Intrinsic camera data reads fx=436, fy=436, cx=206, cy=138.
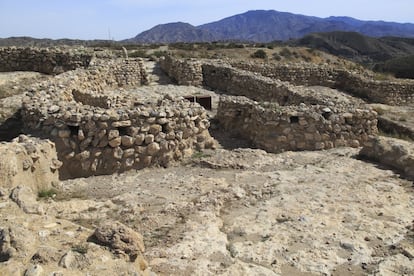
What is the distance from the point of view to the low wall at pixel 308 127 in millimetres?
9797

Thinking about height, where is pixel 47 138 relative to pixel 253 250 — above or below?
above

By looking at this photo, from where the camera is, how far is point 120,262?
3949 millimetres

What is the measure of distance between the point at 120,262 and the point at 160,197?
2541 millimetres

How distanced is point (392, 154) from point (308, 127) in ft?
6.57

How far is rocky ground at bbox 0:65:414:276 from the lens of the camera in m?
4.08

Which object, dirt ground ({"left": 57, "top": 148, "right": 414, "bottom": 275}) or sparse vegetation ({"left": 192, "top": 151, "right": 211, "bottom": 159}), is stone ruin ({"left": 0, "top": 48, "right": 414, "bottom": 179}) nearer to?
sparse vegetation ({"left": 192, "top": 151, "right": 211, "bottom": 159})

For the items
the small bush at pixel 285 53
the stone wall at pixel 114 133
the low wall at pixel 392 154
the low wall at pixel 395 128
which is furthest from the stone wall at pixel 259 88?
the small bush at pixel 285 53

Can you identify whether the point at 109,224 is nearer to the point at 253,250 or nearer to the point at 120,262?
the point at 120,262

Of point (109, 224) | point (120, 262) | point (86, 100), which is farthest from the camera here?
point (86, 100)

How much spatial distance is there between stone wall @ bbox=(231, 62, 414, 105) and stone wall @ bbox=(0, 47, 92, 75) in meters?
7.88

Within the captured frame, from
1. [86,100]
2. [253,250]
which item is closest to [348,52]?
[86,100]

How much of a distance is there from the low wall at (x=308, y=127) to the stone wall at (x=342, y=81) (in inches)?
442

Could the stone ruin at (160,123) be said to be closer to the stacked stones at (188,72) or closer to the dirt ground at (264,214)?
the dirt ground at (264,214)

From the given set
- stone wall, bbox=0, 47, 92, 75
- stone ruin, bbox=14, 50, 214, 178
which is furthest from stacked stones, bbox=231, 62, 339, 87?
stone ruin, bbox=14, 50, 214, 178
